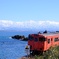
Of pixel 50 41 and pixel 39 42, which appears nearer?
pixel 39 42

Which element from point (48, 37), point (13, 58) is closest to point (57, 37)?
point (48, 37)

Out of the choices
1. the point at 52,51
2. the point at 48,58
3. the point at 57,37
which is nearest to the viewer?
the point at 48,58

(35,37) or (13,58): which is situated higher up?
(35,37)

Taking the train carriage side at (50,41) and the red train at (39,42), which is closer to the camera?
the red train at (39,42)

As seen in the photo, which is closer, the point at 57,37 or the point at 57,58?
the point at 57,58

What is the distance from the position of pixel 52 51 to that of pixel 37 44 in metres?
18.9

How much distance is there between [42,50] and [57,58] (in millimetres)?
20108

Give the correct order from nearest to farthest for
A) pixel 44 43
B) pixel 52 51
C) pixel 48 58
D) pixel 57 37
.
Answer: pixel 48 58
pixel 52 51
pixel 44 43
pixel 57 37

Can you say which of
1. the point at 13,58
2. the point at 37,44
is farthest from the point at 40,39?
the point at 13,58

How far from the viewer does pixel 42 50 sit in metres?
38.2

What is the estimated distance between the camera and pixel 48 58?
18.1 m

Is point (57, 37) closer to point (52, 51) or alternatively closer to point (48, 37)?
point (48, 37)

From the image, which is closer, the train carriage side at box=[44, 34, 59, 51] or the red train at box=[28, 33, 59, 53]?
the red train at box=[28, 33, 59, 53]

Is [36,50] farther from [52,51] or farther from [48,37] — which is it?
[52,51]
